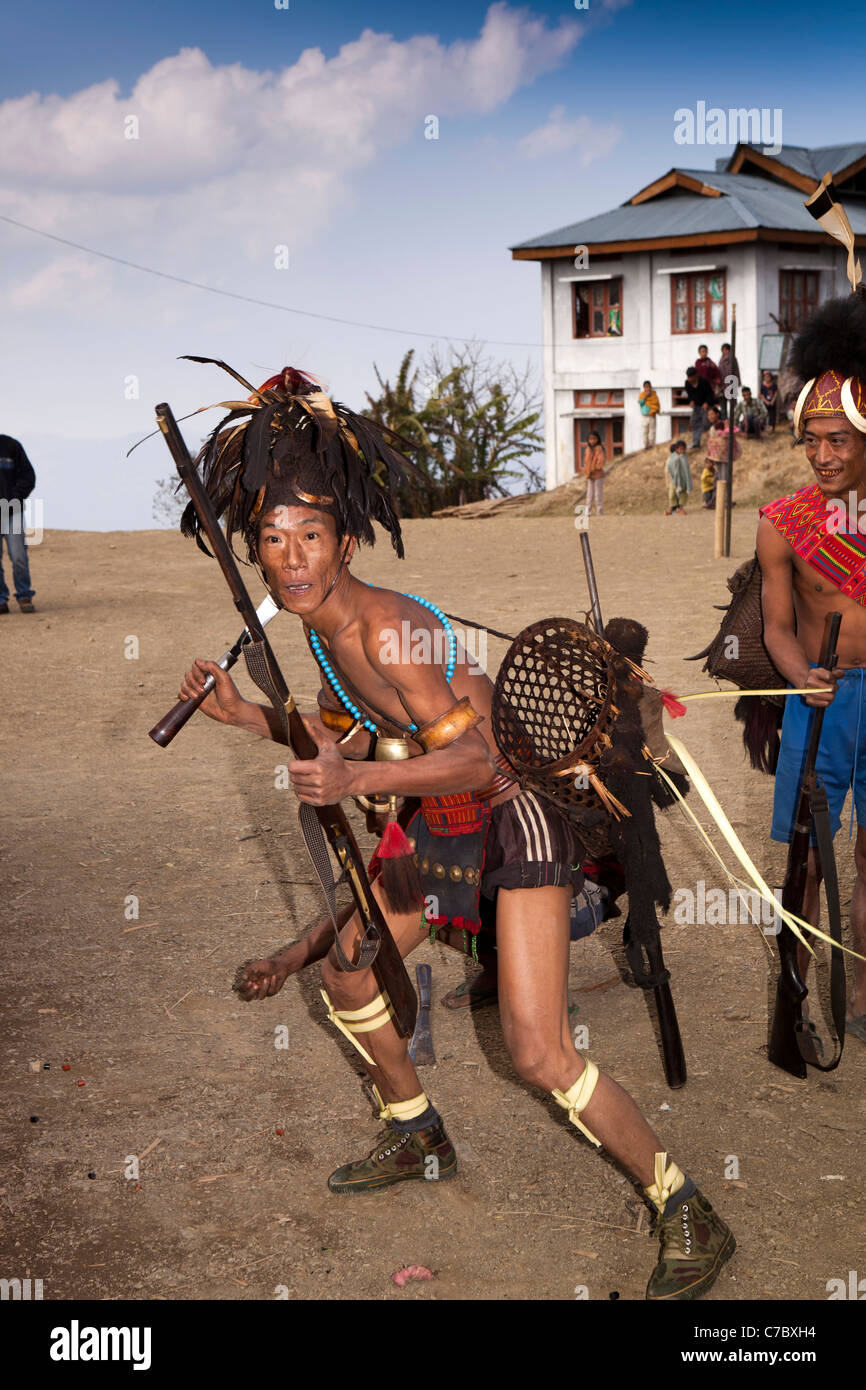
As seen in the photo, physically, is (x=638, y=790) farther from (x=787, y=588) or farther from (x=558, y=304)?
(x=558, y=304)

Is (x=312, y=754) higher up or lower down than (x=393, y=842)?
higher up

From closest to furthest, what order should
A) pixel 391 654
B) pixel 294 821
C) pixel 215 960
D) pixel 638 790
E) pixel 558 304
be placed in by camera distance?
1. pixel 391 654
2. pixel 638 790
3. pixel 215 960
4. pixel 294 821
5. pixel 558 304

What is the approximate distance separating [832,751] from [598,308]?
1381 inches

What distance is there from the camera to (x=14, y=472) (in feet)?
46.9

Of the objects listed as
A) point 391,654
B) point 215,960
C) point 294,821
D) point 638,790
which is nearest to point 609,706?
point 638,790

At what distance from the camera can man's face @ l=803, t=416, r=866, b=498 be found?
4.38 meters

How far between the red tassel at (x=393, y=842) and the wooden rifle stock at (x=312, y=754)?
16 cm

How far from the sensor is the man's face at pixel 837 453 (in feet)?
14.4

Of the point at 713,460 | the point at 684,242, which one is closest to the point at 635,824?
the point at 713,460

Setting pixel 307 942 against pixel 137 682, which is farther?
pixel 137 682

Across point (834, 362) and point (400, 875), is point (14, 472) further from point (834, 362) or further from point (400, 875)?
point (400, 875)

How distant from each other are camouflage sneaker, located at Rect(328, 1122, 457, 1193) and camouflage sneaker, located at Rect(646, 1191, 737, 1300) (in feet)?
2.47
